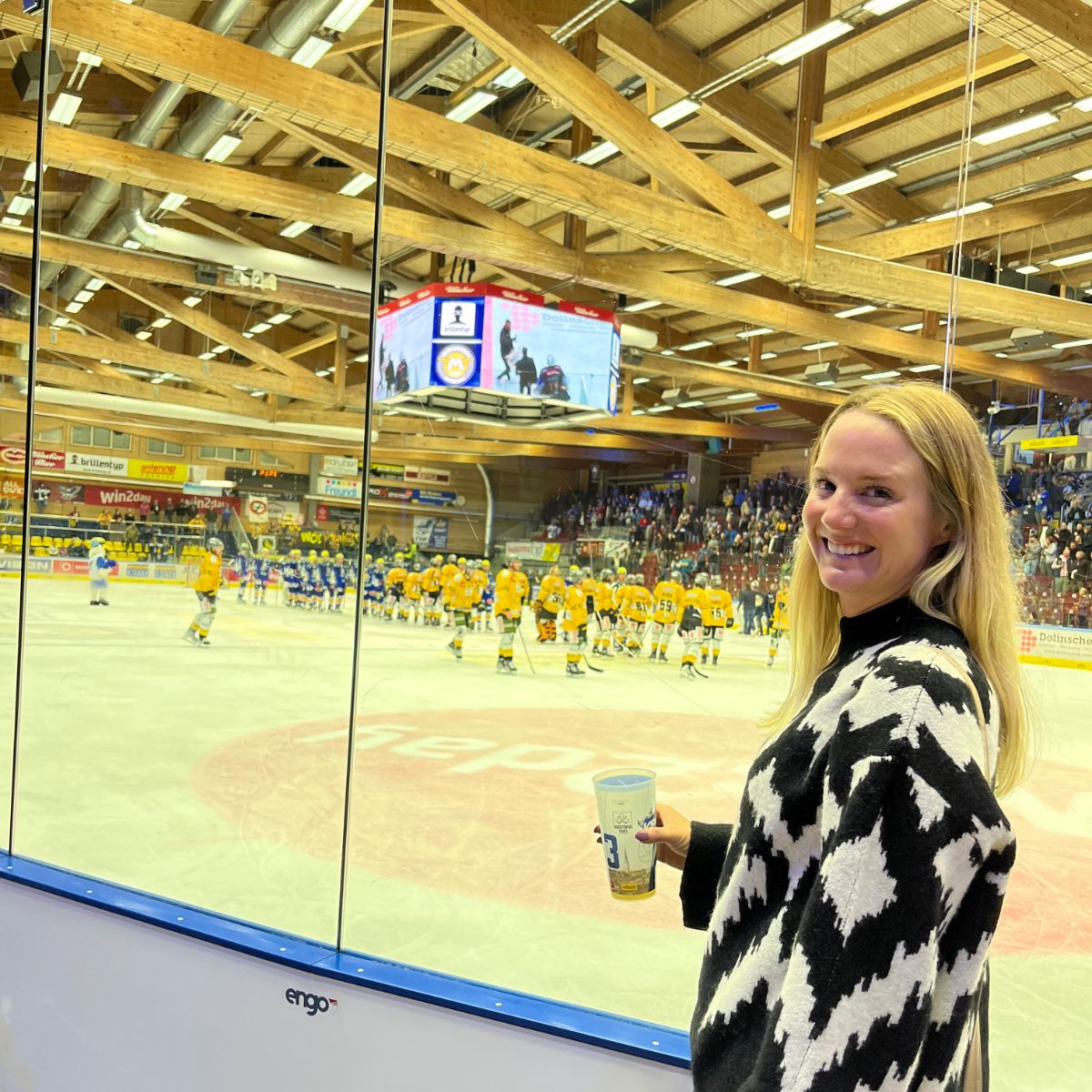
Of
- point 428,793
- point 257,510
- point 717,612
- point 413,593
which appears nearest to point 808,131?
point 717,612

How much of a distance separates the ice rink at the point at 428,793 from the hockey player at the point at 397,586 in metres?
0.17

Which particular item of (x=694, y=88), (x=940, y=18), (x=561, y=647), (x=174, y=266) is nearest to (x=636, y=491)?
(x=940, y=18)

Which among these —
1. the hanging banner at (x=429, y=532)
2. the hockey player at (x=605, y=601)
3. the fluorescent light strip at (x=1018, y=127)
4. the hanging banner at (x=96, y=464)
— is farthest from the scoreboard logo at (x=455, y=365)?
the fluorescent light strip at (x=1018, y=127)

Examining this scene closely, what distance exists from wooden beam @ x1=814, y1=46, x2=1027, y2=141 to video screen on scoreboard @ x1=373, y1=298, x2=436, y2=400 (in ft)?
2.84

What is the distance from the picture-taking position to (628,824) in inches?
37.4

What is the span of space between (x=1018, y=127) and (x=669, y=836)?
3.85 ft

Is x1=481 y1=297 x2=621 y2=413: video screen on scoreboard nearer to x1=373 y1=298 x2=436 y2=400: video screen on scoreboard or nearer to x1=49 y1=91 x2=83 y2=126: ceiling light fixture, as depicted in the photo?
x1=373 y1=298 x2=436 y2=400: video screen on scoreboard

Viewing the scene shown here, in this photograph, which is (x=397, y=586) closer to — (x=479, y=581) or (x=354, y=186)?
(x=479, y=581)

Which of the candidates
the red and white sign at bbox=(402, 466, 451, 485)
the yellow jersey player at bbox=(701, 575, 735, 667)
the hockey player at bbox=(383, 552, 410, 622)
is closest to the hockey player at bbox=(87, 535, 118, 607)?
the hockey player at bbox=(383, 552, 410, 622)

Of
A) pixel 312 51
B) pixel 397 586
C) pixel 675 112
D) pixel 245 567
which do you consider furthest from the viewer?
pixel 312 51

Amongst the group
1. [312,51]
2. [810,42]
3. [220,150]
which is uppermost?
[312,51]

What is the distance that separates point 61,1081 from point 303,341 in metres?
1.43

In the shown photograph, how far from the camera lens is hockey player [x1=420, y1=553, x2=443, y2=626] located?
7.37 ft

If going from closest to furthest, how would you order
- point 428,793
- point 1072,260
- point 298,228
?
1. point 1072,260
2. point 298,228
3. point 428,793
